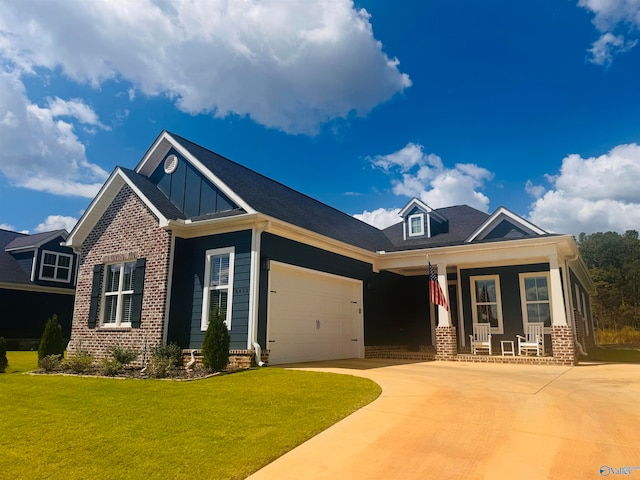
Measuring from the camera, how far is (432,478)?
146 inches

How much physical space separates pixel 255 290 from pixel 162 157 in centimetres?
617

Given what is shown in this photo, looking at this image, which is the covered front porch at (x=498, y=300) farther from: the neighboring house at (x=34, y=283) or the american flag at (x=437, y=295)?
the neighboring house at (x=34, y=283)

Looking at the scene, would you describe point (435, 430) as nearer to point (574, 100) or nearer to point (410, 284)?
point (574, 100)

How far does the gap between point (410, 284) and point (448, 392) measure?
11397 millimetres

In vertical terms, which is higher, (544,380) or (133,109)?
(133,109)

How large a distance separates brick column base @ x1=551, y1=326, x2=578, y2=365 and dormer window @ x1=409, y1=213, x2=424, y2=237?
7713 millimetres

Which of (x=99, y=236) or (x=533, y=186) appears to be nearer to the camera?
(x=99, y=236)

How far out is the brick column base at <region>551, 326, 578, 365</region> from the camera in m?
12.2

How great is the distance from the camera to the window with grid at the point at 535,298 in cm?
1539

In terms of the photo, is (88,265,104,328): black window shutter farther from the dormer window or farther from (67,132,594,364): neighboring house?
the dormer window

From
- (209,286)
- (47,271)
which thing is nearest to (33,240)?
(47,271)

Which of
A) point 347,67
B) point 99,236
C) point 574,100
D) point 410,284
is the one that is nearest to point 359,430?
point 347,67

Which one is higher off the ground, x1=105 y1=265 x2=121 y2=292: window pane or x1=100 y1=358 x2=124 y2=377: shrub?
x1=105 y1=265 x2=121 y2=292: window pane

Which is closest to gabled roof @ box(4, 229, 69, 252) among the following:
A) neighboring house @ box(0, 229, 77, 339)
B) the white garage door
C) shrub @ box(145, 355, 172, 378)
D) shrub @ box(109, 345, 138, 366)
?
neighboring house @ box(0, 229, 77, 339)
